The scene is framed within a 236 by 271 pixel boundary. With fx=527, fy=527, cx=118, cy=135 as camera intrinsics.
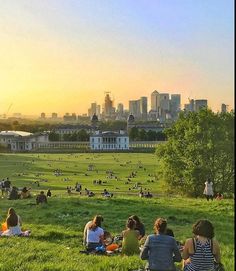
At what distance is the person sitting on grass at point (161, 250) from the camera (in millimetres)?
7352

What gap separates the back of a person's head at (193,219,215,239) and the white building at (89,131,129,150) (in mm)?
162120

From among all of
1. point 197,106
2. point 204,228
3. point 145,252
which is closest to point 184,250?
point 145,252

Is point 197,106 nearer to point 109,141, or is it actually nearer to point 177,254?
point 109,141

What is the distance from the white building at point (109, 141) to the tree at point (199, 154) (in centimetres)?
12738

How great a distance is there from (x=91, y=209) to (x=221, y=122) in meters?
23.9

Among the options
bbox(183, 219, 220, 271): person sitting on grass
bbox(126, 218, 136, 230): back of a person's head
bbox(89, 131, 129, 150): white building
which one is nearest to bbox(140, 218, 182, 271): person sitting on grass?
bbox(183, 219, 220, 271): person sitting on grass

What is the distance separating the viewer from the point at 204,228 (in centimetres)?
680

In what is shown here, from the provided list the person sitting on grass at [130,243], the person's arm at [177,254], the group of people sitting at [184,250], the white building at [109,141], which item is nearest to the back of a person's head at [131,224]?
the person sitting on grass at [130,243]

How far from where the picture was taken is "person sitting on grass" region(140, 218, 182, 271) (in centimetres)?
735

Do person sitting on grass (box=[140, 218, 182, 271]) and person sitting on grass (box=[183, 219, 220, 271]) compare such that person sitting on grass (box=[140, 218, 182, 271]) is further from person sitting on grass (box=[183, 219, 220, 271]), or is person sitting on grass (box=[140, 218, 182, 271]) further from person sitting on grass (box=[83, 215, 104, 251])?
person sitting on grass (box=[83, 215, 104, 251])

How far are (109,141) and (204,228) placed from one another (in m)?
170

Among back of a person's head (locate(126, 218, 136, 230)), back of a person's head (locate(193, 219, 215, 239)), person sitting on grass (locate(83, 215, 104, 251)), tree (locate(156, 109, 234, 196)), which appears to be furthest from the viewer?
tree (locate(156, 109, 234, 196))

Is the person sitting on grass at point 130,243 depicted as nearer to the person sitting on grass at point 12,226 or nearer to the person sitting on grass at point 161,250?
the person sitting on grass at point 161,250

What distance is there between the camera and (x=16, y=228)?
41.1 ft
